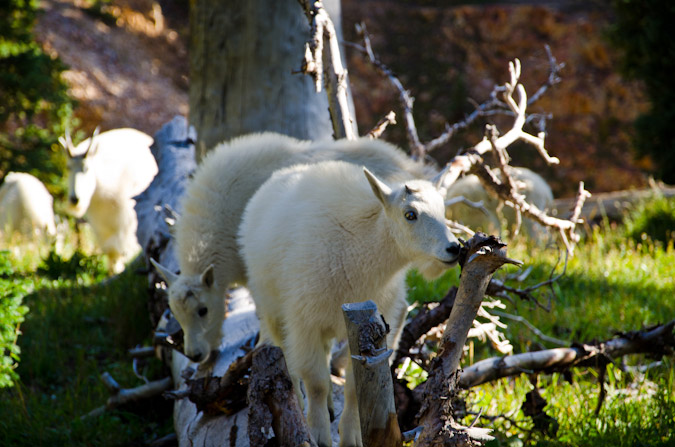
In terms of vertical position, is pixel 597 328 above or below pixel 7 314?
below

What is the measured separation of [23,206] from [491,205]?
6824 mm

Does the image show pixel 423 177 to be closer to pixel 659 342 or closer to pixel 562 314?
pixel 659 342

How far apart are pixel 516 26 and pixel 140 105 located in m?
11.3

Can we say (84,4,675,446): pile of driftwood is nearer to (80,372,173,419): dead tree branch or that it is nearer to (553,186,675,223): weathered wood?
(80,372,173,419): dead tree branch

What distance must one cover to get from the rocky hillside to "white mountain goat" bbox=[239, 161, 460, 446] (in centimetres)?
1359

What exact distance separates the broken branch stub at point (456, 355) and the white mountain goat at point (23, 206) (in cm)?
828

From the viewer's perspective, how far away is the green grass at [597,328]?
11.9 ft

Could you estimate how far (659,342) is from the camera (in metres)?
A: 3.90

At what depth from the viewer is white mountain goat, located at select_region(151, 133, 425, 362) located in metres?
3.94

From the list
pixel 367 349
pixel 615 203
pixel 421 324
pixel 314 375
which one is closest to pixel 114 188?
pixel 421 324

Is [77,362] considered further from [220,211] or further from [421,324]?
[421,324]

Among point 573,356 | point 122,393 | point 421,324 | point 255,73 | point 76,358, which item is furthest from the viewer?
point 255,73

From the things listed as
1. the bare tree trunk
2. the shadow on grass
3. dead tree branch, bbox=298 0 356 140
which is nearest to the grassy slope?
the shadow on grass

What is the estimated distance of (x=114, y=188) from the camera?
821 centimetres
